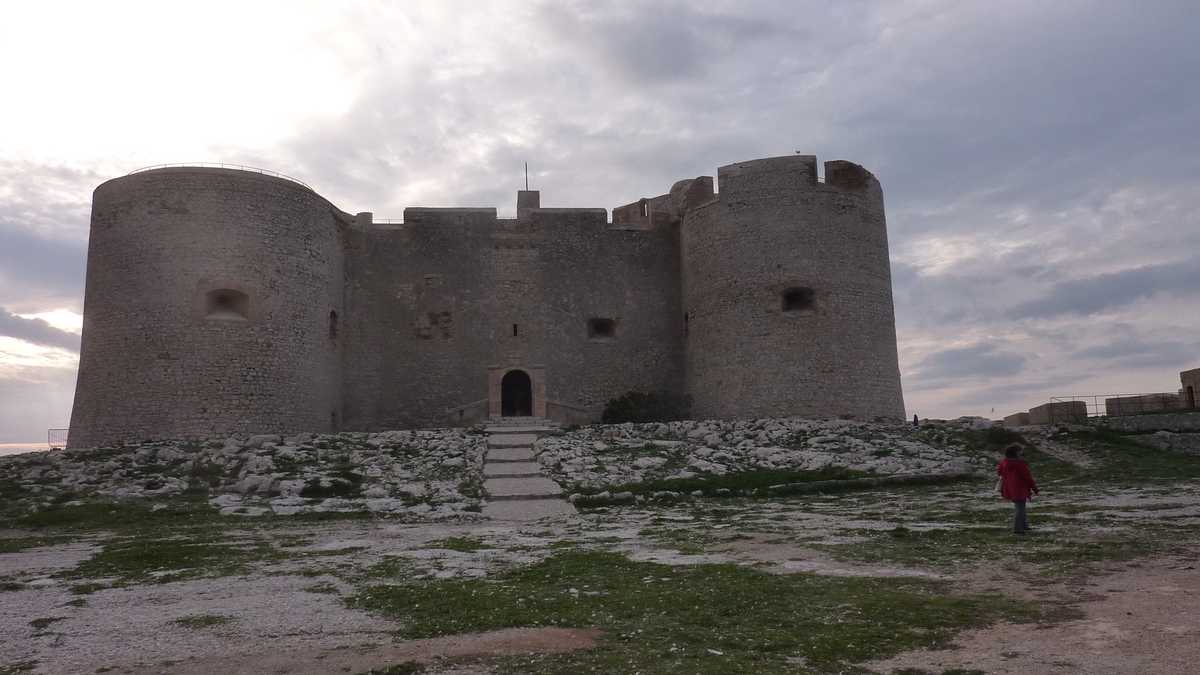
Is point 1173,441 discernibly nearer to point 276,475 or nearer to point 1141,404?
point 1141,404

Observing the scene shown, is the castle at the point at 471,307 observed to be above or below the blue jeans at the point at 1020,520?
above

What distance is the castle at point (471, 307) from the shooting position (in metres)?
16.5

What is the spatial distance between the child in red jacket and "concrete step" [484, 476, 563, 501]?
5705mm

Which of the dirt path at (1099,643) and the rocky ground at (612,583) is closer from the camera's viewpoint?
the dirt path at (1099,643)

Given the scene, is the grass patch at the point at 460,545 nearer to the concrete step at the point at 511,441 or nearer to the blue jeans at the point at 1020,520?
the blue jeans at the point at 1020,520

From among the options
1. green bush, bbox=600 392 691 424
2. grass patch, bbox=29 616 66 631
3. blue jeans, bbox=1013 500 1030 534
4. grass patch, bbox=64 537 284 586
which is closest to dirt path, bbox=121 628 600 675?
grass patch, bbox=29 616 66 631

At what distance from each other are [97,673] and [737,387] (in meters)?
16.5

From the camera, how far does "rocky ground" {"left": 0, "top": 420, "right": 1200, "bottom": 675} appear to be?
12.1ft

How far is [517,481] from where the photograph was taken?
39.6ft

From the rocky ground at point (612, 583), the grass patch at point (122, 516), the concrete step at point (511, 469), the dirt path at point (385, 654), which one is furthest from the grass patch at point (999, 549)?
the grass patch at point (122, 516)

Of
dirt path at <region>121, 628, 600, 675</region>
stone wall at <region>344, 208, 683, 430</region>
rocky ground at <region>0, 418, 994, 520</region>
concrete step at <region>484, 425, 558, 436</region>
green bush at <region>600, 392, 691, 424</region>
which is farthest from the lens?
green bush at <region>600, 392, 691, 424</region>

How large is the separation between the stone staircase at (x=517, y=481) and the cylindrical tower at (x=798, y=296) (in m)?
5.00

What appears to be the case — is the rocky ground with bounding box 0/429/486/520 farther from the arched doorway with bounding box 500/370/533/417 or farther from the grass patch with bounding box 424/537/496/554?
the arched doorway with bounding box 500/370/533/417

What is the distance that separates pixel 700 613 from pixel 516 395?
17.5m
